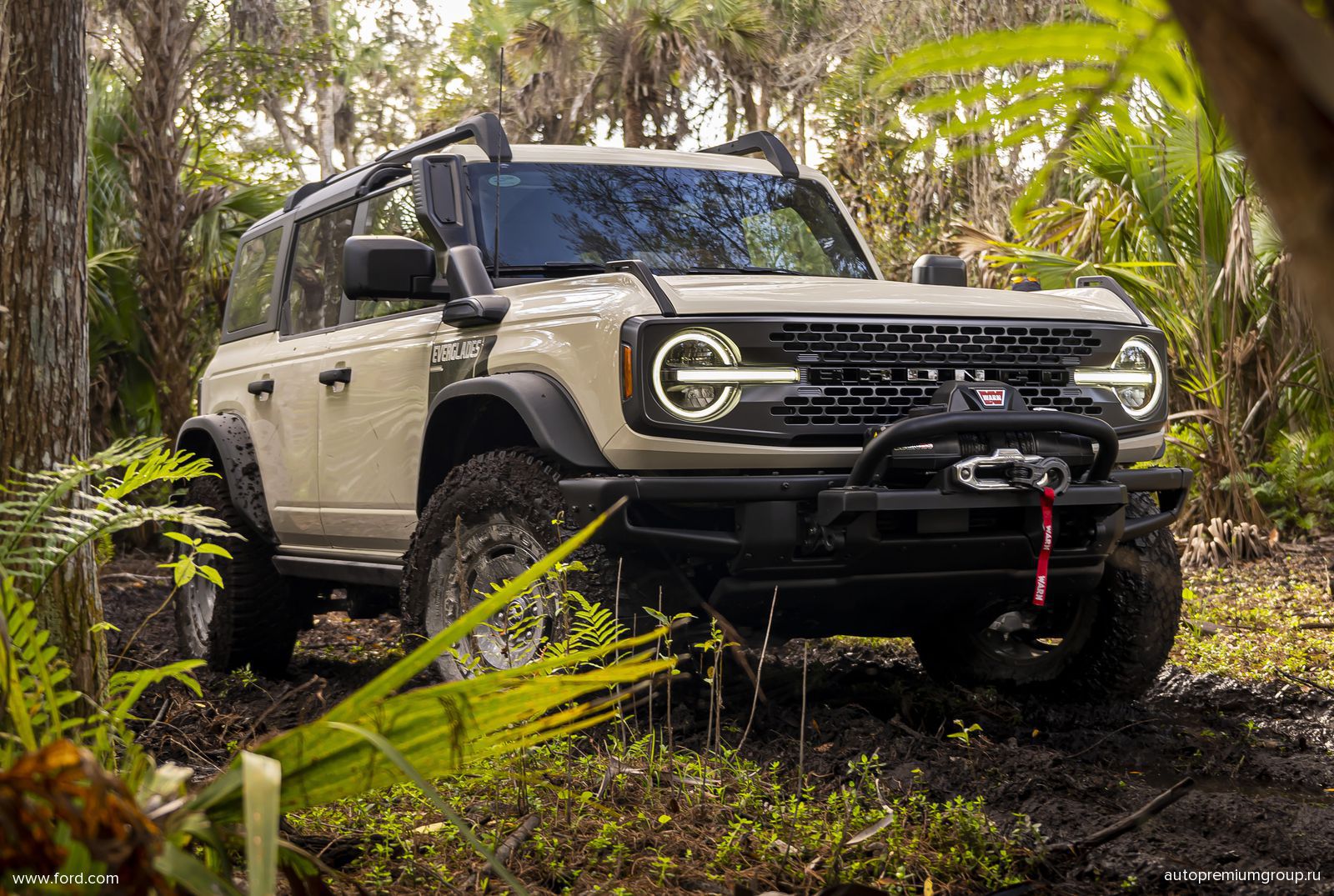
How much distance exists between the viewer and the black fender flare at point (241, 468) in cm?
597

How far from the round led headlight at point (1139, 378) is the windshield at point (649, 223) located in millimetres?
1213

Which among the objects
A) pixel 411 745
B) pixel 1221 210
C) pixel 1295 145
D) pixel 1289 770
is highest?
pixel 1221 210

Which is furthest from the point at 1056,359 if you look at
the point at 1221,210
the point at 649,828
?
the point at 1221,210

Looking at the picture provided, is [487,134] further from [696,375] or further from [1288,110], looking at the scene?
[1288,110]

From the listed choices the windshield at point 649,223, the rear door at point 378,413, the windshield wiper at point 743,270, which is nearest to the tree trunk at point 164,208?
the rear door at point 378,413

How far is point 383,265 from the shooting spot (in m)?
4.43

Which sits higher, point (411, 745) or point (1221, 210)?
point (1221, 210)

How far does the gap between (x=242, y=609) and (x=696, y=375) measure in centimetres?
284

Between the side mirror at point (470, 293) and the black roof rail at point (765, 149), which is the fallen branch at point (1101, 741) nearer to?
the side mirror at point (470, 293)

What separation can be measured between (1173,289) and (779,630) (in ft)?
19.5

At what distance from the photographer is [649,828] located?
291 cm

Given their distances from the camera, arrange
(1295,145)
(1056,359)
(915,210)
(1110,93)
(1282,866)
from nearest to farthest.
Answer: (1295,145) → (1110,93) → (1282,866) → (1056,359) → (915,210)

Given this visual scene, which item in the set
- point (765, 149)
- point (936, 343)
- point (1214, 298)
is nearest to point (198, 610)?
point (765, 149)

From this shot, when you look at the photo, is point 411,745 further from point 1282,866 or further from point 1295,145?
point 1282,866
